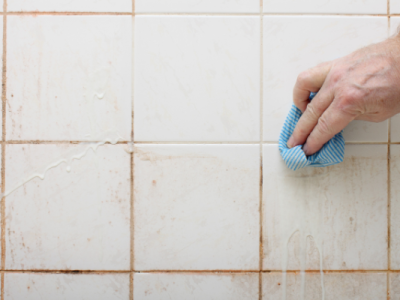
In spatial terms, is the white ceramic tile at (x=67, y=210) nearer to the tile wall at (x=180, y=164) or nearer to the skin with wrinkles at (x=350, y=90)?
the tile wall at (x=180, y=164)

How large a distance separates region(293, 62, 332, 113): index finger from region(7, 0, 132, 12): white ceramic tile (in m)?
0.43

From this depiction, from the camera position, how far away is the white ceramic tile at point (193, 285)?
0.63 metres

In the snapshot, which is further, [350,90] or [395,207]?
[395,207]

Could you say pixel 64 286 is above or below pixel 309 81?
below

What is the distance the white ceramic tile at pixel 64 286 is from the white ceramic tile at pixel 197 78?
0.36 metres

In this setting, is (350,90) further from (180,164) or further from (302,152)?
(180,164)

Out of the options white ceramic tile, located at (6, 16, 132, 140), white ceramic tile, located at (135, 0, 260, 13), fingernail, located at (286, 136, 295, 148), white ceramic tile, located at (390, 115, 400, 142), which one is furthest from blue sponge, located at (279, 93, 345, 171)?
white ceramic tile, located at (6, 16, 132, 140)

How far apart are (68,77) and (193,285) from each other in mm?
586

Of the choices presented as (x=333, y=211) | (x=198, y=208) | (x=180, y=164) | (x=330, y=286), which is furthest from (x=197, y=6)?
(x=330, y=286)

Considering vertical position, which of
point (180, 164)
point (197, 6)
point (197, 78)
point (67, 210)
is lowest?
point (67, 210)

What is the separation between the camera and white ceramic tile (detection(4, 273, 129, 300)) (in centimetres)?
63

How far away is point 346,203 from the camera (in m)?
0.63

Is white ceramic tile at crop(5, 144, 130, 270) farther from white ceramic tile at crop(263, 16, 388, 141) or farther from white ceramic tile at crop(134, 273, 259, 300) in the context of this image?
white ceramic tile at crop(263, 16, 388, 141)

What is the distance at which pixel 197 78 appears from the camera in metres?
0.63
